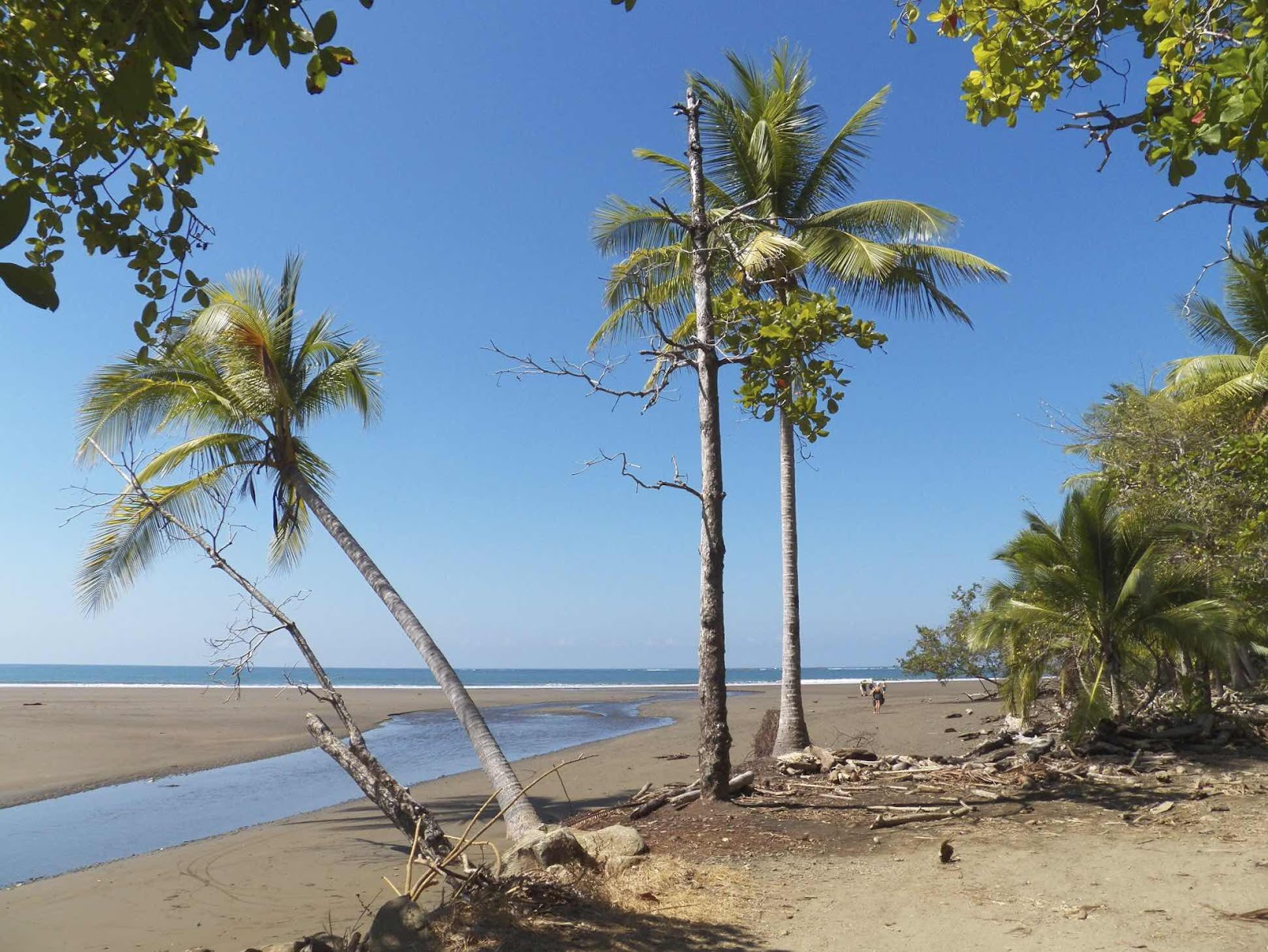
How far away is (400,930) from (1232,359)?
1839 cm

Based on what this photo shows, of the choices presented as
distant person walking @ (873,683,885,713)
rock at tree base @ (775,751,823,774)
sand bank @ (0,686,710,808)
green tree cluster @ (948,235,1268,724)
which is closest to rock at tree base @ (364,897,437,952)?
sand bank @ (0,686,710,808)

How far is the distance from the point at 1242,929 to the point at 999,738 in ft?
21.1

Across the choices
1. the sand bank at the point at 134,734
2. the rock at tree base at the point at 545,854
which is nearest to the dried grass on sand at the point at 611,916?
the rock at tree base at the point at 545,854

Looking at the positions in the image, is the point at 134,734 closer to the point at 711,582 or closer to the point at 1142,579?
the point at 711,582

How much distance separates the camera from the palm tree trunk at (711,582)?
8.31 meters

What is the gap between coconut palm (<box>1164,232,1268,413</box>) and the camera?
51.6 ft

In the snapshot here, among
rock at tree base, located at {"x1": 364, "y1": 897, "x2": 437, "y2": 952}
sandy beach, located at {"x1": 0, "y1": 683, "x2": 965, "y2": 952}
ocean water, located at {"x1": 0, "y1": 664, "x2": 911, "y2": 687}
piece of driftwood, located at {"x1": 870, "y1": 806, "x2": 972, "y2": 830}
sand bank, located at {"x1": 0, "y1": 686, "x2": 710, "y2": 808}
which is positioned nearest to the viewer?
rock at tree base, located at {"x1": 364, "y1": 897, "x2": 437, "y2": 952}

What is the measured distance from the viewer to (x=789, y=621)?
11.5 metres

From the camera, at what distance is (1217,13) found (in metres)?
3.57

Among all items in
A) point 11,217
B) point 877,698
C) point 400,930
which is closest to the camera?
point 11,217

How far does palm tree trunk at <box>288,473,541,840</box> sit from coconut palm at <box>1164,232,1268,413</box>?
13766 mm

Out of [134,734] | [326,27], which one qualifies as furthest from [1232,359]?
[134,734]

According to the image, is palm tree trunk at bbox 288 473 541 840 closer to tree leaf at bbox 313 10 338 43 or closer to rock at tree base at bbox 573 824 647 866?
rock at tree base at bbox 573 824 647 866

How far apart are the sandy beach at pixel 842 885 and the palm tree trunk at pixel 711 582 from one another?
2.03ft
